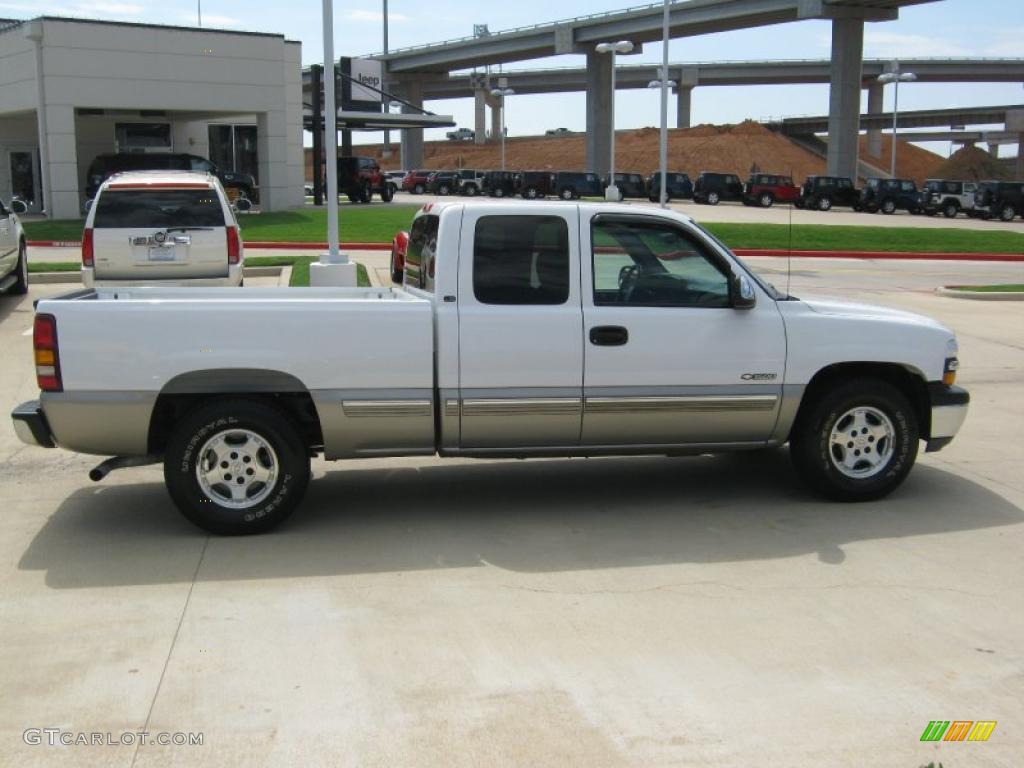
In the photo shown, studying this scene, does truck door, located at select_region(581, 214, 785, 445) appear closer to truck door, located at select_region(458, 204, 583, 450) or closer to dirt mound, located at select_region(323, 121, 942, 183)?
truck door, located at select_region(458, 204, 583, 450)

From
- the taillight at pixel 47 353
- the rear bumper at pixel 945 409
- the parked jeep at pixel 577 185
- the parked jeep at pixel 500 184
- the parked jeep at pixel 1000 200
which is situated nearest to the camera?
the taillight at pixel 47 353

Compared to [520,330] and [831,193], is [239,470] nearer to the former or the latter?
[520,330]

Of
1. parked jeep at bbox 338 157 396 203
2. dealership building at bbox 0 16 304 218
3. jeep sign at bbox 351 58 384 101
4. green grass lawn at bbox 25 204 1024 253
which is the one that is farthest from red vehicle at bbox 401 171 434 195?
green grass lawn at bbox 25 204 1024 253

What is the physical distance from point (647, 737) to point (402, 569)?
6.80 feet

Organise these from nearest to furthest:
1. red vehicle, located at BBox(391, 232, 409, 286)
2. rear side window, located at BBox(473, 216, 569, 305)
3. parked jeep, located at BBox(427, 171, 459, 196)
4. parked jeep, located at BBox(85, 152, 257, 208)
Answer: rear side window, located at BBox(473, 216, 569, 305) → red vehicle, located at BBox(391, 232, 409, 286) → parked jeep, located at BBox(85, 152, 257, 208) → parked jeep, located at BBox(427, 171, 459, 196)

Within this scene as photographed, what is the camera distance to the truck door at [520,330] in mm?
6438

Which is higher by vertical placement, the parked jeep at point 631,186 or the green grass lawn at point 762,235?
the parked jeep at point 631,186

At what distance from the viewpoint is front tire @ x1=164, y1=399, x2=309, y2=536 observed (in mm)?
6207

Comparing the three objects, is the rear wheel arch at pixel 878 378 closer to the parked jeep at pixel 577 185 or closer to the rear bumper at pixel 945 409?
the rear bumper at pixel 945 409

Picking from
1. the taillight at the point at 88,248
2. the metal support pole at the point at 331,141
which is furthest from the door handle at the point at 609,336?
the metal support pole at the point at 331,141

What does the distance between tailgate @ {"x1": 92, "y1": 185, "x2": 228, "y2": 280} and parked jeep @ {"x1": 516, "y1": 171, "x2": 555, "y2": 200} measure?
155ft

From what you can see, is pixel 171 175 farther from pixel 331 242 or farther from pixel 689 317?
pixel 689 317

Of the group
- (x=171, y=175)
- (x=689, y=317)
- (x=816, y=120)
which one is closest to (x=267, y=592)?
(x=689, y=317)

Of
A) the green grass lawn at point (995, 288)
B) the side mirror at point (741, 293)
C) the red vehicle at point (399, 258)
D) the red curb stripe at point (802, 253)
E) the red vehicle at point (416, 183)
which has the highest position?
the red vehicle at point (416, 183)
